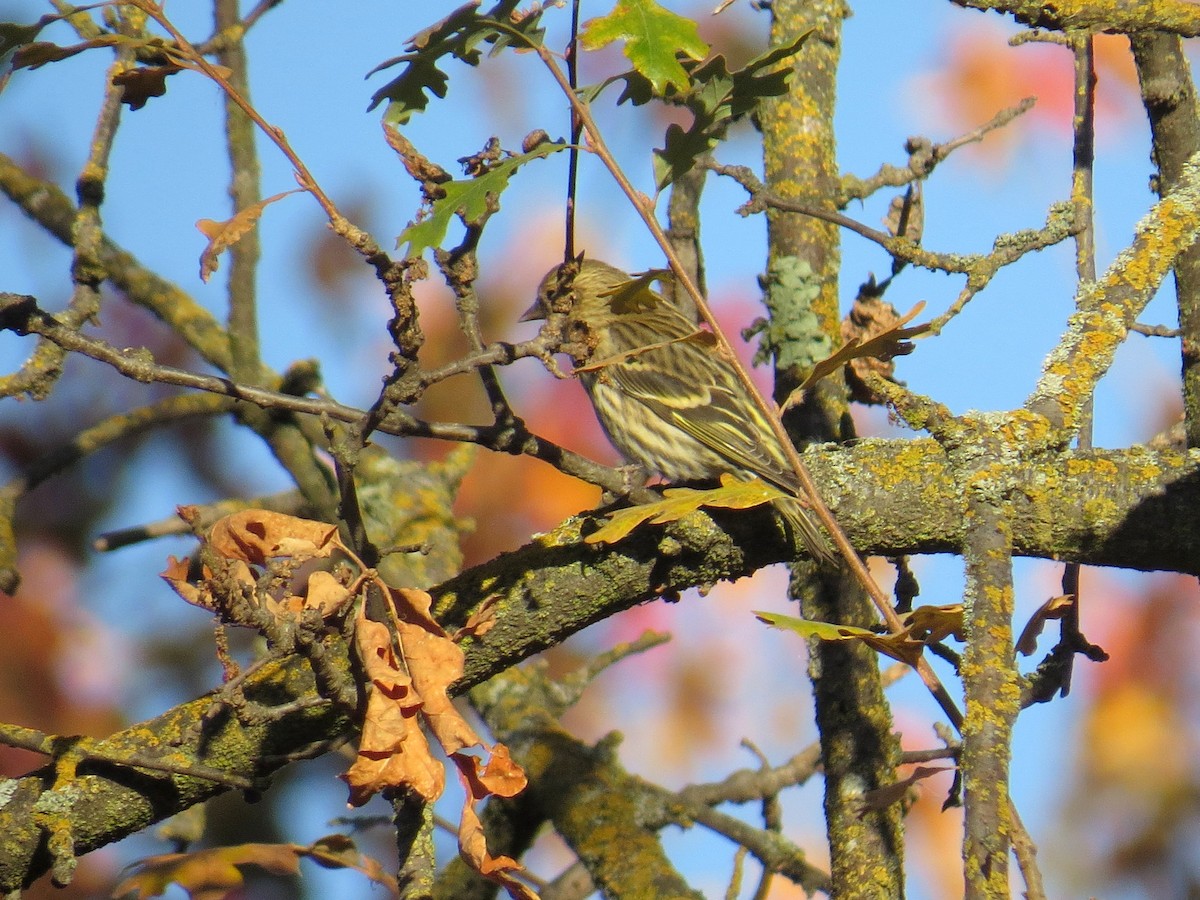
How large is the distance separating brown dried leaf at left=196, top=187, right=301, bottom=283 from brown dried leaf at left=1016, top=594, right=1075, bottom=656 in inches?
57.6

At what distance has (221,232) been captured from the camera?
2068 millimetres

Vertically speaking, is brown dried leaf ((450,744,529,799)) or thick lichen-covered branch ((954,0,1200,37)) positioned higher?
thick lichen-covered branch ((954,0,1200,37))

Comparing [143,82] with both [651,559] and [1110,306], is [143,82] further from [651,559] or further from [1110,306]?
[1110,306]

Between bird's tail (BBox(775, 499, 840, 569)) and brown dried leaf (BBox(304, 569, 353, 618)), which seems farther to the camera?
bird's tail (BBox(775, 499, 840, 569))

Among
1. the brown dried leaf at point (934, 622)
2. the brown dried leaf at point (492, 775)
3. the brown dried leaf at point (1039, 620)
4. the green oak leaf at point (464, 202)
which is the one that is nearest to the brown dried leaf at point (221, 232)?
the green oak leaf at point (464, 202)

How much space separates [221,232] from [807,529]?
1491mm

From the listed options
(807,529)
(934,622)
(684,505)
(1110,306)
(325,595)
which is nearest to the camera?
(325,595)

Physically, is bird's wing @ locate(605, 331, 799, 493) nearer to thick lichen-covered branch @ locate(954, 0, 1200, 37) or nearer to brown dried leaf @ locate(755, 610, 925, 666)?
thick lichen-covered branch @ locate(954, 0, 1200, 37)

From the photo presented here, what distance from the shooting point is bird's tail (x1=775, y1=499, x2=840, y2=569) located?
294 cm

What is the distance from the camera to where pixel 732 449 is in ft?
13.6

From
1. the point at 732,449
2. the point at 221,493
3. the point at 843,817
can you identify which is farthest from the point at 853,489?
the point at 221,493

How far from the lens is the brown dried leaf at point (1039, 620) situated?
7.68 ft

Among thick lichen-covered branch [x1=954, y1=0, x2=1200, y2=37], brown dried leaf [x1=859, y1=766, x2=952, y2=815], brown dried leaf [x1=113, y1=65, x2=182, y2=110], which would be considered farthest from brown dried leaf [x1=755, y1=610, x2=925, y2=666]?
brown dried leaf [x1=113, y1=65, x2=182, y2=110]

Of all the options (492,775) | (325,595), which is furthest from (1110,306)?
(325,595)
